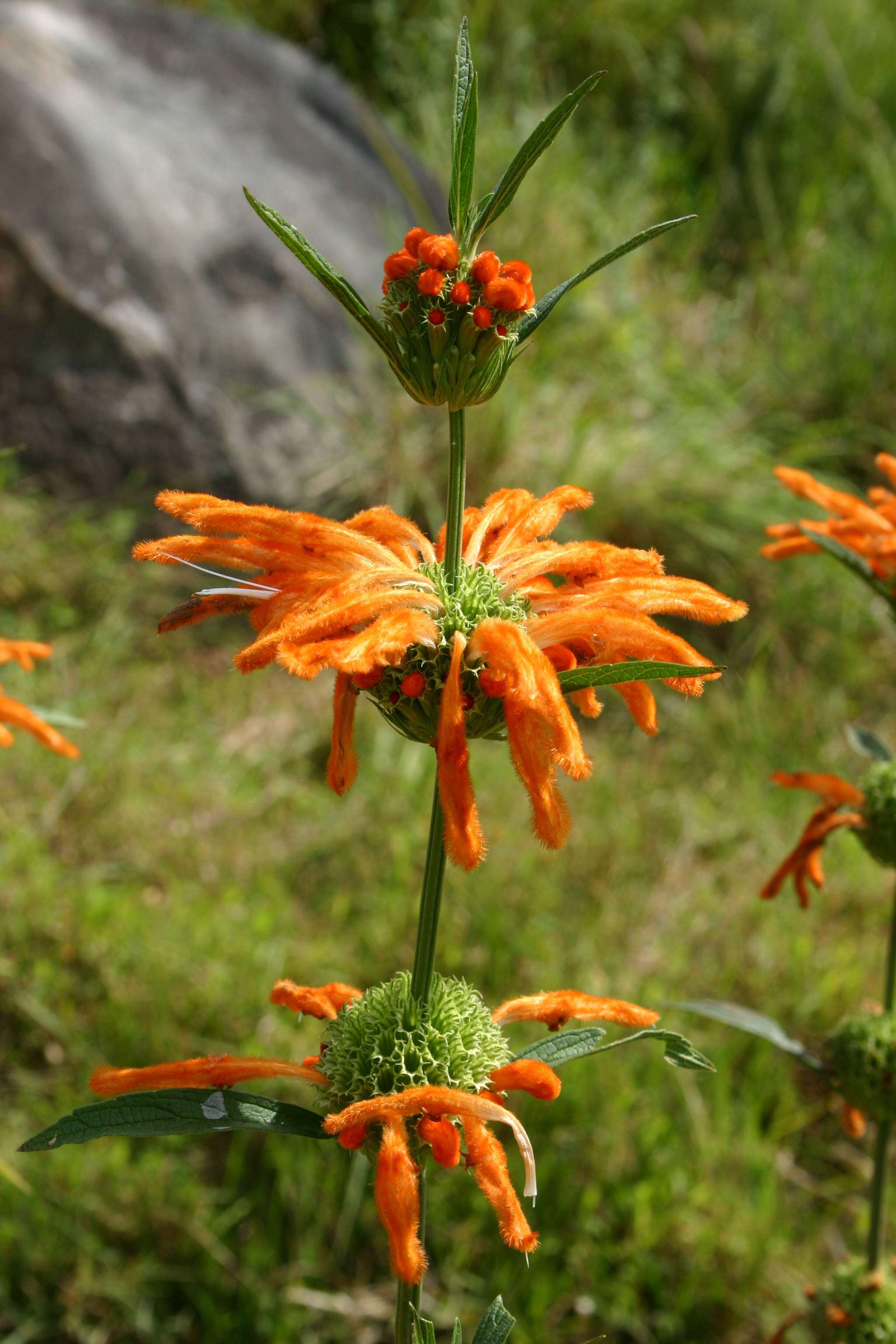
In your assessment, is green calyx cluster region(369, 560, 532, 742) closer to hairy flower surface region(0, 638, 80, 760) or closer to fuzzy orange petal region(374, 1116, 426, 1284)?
fuzzy orange petal region(374, 1116, 426, 1284)

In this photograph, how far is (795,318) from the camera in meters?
5.52

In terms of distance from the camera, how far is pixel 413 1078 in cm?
104

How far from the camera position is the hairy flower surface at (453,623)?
0.91 m

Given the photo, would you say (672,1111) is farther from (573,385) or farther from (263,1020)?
(573,385)

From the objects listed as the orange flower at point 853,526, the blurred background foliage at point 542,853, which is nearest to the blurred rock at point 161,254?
the blurred background foliage at point 542,853

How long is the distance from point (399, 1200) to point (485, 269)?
0.74m

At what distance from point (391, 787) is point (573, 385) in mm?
2582

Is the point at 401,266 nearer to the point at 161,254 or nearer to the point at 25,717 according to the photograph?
the point at 25,717

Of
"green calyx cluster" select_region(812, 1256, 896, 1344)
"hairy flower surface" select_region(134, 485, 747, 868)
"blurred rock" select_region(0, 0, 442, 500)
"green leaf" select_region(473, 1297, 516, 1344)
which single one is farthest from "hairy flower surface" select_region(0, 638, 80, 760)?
"blurred rock" select_region(0, 0, 442, 500)

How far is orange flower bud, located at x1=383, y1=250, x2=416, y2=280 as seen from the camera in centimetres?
94

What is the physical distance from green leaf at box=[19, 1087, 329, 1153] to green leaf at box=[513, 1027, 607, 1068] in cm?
21

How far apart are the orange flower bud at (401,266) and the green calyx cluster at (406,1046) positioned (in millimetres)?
631

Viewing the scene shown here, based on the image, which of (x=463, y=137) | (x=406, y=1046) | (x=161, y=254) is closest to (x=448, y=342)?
(x=463, y=137)

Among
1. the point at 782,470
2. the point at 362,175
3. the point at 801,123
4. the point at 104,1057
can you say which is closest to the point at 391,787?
the point at 104,1057
